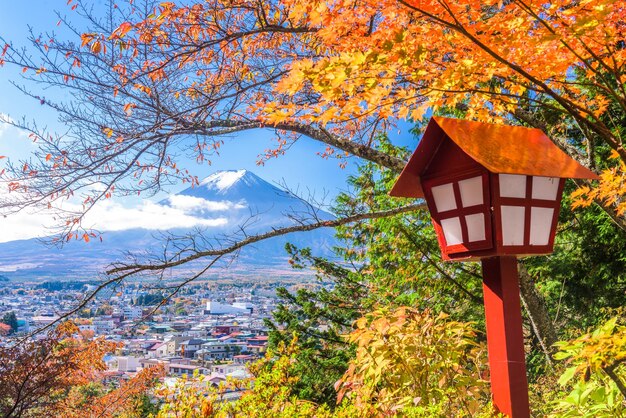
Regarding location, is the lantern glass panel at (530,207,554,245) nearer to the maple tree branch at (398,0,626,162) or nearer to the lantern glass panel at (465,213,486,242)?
the lantern glass panel at (465,213,486,242)

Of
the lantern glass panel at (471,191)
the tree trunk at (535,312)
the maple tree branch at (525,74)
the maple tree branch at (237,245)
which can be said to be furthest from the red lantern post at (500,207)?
the tree trunk at (535,312)

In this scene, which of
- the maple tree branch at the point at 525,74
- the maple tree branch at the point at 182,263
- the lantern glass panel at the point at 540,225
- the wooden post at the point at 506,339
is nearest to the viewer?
the maple tree branch at the point at 525,74

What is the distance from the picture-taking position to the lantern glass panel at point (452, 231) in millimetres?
2002

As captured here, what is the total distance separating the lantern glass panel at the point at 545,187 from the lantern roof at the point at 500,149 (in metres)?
0.06

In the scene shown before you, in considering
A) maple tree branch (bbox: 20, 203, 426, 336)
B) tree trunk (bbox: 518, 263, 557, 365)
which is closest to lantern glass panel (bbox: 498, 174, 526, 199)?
maple tree branch (bbox: 20, 203, 426, 336)

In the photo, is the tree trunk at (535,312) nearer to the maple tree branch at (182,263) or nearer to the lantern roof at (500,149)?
the maple tree branch at (182,263)

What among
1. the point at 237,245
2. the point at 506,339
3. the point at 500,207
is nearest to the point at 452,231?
the point at 500,207

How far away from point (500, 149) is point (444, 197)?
298mm

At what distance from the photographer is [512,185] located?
1.91 metres

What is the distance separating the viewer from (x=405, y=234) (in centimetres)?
543

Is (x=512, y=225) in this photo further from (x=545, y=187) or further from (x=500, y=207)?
(x=545, y=187)

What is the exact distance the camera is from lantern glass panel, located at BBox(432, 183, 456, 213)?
6.66 ft

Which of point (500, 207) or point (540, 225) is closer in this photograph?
point (500, 207)

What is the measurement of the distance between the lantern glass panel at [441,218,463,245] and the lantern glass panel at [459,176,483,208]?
0.29 ft
